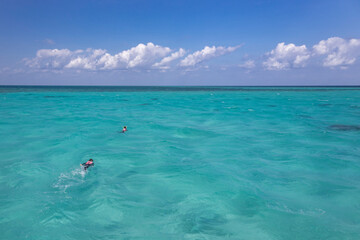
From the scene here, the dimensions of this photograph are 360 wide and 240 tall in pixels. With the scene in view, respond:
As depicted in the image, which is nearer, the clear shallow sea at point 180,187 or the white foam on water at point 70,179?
the clear shallow sea at point 180,187

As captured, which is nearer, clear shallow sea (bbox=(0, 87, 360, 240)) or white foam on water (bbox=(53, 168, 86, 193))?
clear shallow sea (bbox=(0, 87, 360, 240))

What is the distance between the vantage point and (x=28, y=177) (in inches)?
475

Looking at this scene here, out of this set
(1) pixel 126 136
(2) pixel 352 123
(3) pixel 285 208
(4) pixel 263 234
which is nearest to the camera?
(4) pixel 263 234

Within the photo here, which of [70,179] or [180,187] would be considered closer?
[180,187]

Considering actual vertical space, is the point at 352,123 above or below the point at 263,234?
above

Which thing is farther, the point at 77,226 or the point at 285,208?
the point at 285,208

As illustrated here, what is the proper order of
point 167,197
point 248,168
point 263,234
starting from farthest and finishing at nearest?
1. point 248,168
2. point 167,197
3. point 263,234

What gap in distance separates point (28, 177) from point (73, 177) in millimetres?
2286

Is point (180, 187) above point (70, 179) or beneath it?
beneath

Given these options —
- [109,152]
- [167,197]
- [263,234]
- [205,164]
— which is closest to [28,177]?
[109,152]

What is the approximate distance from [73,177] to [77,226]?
4559mm

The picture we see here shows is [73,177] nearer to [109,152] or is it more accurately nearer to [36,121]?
[109,152]

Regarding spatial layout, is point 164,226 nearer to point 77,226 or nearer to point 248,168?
point 77,226

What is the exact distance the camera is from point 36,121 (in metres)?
28.6
